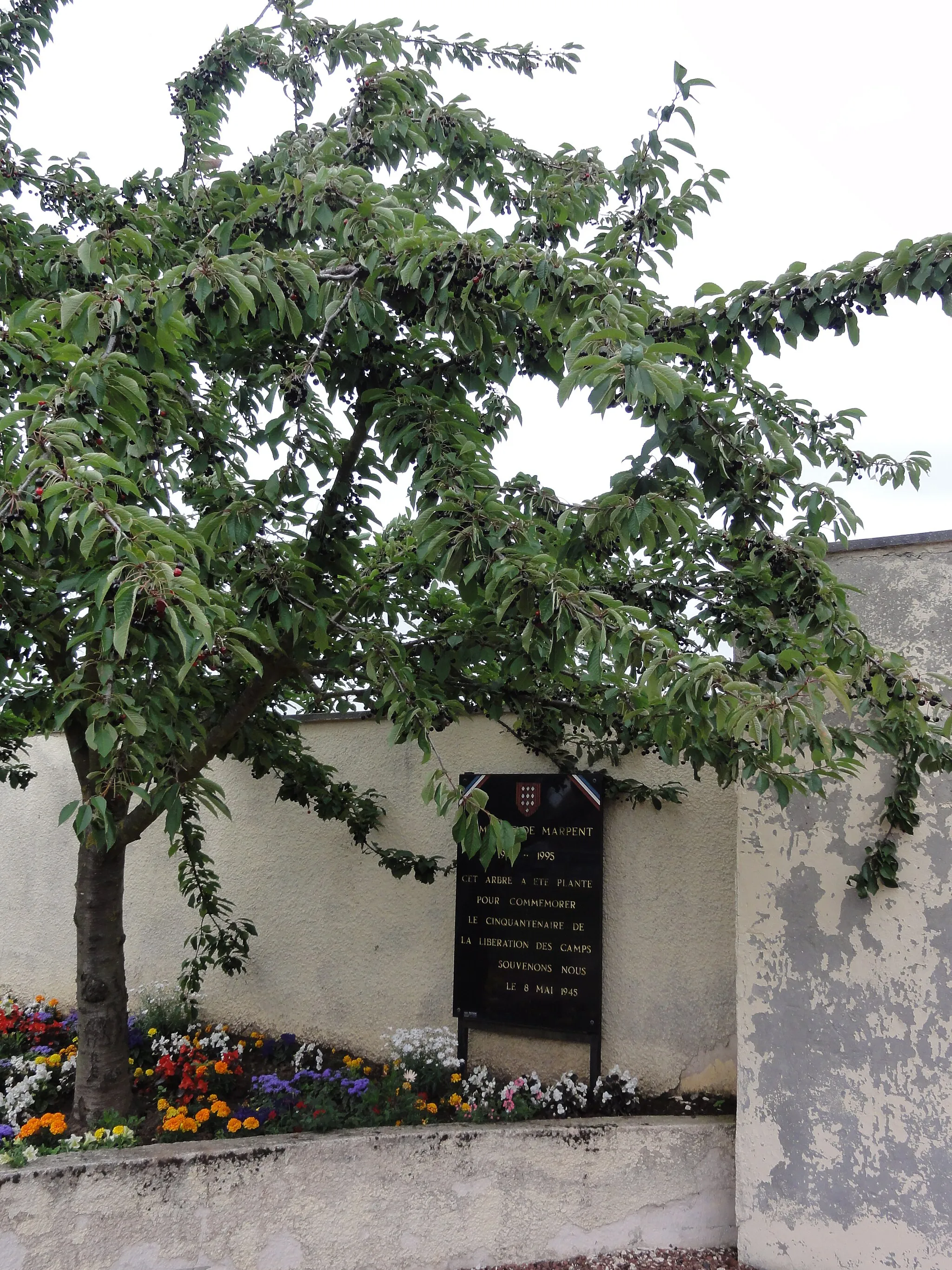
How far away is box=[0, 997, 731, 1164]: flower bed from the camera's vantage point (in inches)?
145

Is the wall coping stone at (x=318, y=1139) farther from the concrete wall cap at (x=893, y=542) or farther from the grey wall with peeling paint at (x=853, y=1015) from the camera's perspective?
the concrete wall cap at (x=893, y=542)

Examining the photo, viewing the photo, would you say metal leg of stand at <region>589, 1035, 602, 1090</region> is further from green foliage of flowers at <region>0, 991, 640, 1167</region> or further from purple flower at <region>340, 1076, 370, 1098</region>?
purple flower at <region>340, 1076, 370, 1098</region>

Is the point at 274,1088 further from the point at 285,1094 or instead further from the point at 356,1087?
the point at 356,1087

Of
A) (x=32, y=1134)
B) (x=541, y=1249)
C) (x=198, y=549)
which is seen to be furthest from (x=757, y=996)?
(x=32, y=1134)

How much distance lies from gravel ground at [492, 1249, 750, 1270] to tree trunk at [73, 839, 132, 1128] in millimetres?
1737

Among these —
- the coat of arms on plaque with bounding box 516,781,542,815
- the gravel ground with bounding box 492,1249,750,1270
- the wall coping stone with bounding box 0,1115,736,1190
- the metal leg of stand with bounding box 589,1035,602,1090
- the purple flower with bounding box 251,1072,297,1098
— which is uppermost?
the coat of arms on plaque with bounding box 516,781,542,815

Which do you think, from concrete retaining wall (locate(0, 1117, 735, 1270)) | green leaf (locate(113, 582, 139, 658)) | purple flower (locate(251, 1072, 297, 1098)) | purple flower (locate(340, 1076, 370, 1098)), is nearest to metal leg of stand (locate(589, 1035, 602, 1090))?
concrete retaining wall (locate(0, 1117, 735, 1270))

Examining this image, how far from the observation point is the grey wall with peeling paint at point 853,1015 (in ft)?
10.4

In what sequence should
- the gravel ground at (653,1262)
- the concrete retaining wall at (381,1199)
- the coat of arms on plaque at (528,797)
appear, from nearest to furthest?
the concrete retaining wall at (381,1199) < the gravel ground at (653,1262) < the coat of arms on plaque at (528,797)

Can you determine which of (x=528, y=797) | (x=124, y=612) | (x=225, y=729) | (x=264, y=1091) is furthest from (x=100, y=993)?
(x=124, y=612)

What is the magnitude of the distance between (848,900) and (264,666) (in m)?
2.24

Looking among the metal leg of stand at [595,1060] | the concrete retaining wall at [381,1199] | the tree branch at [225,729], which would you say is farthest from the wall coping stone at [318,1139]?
the tree branch at [225,729]

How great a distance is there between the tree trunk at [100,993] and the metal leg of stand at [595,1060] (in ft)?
6.40

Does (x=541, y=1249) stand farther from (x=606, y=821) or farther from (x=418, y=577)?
(x=418, y=577)
